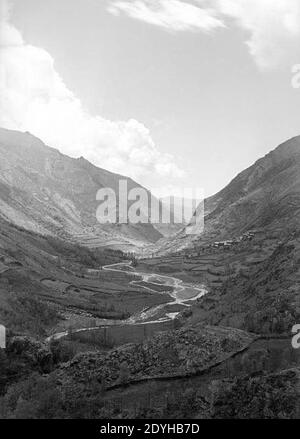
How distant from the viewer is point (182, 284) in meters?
149

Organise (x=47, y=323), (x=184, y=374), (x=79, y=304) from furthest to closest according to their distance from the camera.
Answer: (x=79, y=304)
(x=47, y=323)
(x=184, y=374)

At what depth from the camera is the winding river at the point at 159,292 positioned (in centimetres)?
9186

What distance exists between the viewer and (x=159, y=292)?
438 feet

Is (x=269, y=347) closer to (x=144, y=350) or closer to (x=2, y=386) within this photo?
(x=144, y=350)

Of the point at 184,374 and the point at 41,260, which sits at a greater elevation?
the point at 41,260

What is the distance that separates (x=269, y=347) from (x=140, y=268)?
159581 millimetres

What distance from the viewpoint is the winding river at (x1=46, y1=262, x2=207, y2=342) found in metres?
91.9
